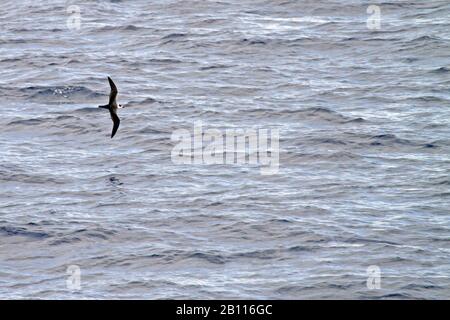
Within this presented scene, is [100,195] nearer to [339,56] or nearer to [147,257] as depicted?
[147,257]

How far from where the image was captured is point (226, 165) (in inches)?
1366

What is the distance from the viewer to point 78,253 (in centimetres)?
2933

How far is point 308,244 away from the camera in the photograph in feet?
96.8

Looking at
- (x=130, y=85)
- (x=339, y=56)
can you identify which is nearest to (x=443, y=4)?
(x=339, y=56)

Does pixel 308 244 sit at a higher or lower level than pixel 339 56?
lower

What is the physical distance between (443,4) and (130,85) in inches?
506

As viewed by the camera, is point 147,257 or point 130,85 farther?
point 130,85

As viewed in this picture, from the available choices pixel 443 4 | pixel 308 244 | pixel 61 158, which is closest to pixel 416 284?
pixel 308 244

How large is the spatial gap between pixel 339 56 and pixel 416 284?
17756 mm

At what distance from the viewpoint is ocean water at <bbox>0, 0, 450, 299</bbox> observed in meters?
28.2

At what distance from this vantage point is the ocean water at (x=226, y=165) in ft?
92.4
